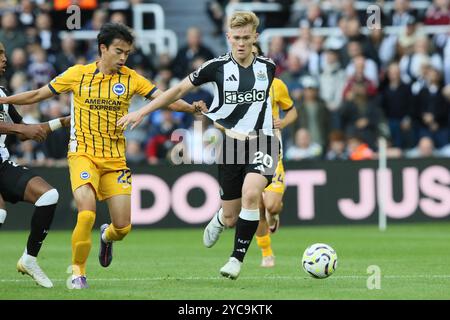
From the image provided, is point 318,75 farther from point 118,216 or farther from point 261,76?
point 118,216

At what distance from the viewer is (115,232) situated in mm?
10781

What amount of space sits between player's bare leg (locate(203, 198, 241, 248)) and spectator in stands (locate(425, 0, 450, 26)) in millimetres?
11739

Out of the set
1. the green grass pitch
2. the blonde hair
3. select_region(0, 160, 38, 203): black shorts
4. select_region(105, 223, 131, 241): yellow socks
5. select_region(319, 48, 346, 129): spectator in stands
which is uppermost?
the blonde hair

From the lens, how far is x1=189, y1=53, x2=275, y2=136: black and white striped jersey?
10.8 m

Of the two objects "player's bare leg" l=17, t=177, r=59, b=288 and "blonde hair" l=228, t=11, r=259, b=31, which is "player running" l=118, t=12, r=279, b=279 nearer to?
"blonde hair" l=228, t=11, r=259, b=31

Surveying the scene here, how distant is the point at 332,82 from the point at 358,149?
1.93 m

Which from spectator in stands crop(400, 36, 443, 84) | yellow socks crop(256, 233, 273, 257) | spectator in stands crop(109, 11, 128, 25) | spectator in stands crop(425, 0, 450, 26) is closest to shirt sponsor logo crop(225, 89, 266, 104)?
yellow socks crop(256, 233, 273, 257)

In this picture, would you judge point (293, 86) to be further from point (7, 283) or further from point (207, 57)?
point (7, 283)

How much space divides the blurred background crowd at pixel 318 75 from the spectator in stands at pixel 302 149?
23mm

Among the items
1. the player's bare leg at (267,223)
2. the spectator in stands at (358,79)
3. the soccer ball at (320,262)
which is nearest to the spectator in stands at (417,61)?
the spectator in stands at (358,79)

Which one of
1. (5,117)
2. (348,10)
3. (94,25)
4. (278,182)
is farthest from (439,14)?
(5,117)

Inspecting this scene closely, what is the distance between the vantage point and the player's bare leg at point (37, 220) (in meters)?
10.3

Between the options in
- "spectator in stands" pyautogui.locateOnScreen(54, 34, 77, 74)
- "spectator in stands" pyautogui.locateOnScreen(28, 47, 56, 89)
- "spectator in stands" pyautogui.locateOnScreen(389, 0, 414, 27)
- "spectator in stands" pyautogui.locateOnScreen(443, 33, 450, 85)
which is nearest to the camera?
"spectator in stands" pyautogui.locateOnScreen(28, 47, 56, 89)
